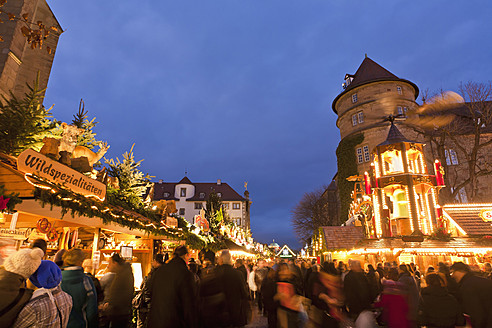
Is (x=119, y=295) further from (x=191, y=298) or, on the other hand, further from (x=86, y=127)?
(x=86, y=127)

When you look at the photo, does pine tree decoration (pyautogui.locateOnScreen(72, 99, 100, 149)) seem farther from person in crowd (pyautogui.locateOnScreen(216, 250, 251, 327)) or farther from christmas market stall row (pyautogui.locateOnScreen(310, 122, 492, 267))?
christmas market stall row (pyautogui.locateOnScreen(310, 122, 492, 267))

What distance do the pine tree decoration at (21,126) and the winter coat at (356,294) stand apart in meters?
7.24

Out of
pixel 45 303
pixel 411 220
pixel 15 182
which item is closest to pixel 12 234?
pixel 15 182

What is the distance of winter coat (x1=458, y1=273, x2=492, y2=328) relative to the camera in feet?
15.8

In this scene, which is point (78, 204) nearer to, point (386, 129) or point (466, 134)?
point (386, 129)

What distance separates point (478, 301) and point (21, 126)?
9.05 metres

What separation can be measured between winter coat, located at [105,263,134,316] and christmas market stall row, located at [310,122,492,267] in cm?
1322

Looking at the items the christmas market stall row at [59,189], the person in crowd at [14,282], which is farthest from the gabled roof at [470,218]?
the person in crowd at [14,282]

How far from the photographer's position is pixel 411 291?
586 centimetres

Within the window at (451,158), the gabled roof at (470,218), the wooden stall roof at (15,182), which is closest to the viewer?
the wooden stall roof at (15,182)

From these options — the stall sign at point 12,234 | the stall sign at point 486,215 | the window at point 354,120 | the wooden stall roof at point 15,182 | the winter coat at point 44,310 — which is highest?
the window at point 354,120

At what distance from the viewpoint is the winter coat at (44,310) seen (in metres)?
2.62

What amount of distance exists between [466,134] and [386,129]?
359 inches

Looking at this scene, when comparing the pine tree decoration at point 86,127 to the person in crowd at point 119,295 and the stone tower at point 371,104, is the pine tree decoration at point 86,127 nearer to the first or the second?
the person in crowd at point 119,295
